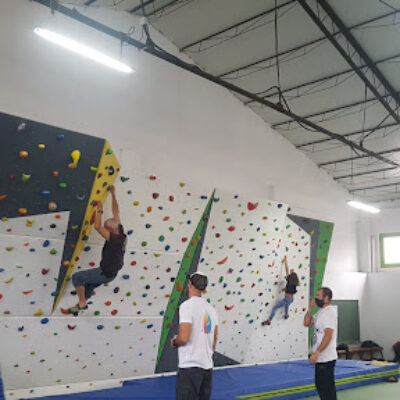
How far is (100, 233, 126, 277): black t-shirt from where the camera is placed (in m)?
5.51

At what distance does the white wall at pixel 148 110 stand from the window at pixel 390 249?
3165 mm

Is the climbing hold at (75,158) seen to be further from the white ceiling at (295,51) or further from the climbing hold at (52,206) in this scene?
the white ceiling at (295,51)

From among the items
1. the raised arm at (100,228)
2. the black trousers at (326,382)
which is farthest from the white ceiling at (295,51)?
the black trousers at (326,382)

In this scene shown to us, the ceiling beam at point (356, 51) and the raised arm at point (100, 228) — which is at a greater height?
the ceiling beam at point (356, 51)

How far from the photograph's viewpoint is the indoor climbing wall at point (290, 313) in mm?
8680

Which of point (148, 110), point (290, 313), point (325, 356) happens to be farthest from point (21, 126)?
point (290, 313)

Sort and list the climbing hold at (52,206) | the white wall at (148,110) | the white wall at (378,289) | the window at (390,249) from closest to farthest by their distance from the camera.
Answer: the climbing hold at (52,206), the white wall at (148,110), the white wall at (378,289), the window at (390,249)

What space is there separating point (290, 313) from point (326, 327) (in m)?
5.23

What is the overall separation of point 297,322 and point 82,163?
20.3ft

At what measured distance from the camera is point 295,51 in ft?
29.8

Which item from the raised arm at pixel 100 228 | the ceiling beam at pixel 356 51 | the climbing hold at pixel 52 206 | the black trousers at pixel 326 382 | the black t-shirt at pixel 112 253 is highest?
the ceiling beam at pixel 356 51

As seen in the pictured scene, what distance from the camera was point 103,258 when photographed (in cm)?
555

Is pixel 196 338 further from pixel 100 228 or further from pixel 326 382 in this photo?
pixel 100 228

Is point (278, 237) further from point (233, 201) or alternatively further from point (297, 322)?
point (297, 322)
